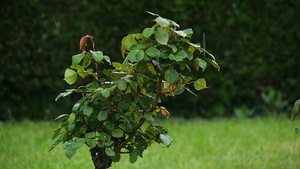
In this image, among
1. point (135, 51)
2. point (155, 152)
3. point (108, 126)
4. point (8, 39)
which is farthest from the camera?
point (8, 39)

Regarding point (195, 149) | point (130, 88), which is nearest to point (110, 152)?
point (130, 88)

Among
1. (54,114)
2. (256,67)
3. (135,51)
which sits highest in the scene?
(135,51)

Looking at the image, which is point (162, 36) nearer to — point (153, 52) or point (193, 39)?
point (153, 52)

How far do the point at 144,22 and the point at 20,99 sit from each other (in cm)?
209

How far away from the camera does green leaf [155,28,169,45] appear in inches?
60.6

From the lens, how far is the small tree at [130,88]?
5.29 ft

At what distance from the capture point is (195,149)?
363 cm

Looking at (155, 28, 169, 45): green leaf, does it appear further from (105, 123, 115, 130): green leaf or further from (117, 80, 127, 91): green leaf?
(105, 123, 115, 130): green leaf

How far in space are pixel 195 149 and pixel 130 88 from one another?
2.00m

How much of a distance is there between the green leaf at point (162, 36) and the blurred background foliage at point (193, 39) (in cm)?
370

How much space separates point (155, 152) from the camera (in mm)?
3561

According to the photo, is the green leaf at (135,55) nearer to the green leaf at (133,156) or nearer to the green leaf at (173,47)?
the green leaf at (173,47)

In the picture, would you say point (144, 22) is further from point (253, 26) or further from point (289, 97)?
point (289, 97)

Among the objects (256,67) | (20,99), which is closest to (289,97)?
(256,67)
